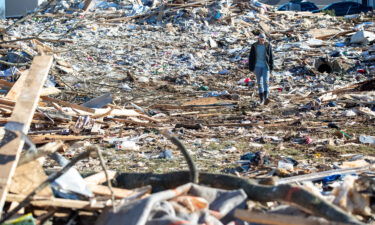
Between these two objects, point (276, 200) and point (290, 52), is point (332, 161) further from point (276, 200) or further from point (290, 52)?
point (290, 52)

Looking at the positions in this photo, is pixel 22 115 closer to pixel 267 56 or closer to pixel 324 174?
pixel 324 174

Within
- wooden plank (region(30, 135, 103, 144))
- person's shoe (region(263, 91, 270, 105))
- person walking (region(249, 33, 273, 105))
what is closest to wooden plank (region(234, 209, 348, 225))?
wooden plank (region(30, 135, 103, 144))

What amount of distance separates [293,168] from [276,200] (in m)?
2.84

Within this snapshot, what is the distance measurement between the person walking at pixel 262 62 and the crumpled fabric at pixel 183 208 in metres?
8.73

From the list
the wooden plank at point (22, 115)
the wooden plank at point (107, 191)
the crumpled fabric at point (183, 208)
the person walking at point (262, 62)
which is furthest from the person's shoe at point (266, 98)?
the crumpled fabric at point (183, 208)

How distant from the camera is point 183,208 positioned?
3.72 metres

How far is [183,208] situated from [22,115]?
1531mm

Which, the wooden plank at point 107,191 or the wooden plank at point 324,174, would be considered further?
the wooden plank at point 324,174

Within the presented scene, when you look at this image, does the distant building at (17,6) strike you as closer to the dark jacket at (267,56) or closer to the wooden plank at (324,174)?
the dark jacket at (267,56)

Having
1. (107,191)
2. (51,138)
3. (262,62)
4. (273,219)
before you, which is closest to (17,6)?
(262,62)

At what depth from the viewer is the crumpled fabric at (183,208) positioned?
3537 mm

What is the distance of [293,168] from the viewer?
22.0 ft

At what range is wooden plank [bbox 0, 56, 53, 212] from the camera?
3.96m

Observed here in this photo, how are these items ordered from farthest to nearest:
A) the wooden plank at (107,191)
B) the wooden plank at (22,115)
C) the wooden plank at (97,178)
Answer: the wooden plank at (97,178) < the wooden plank at (107,191) < the wooden plank at (22,115)
